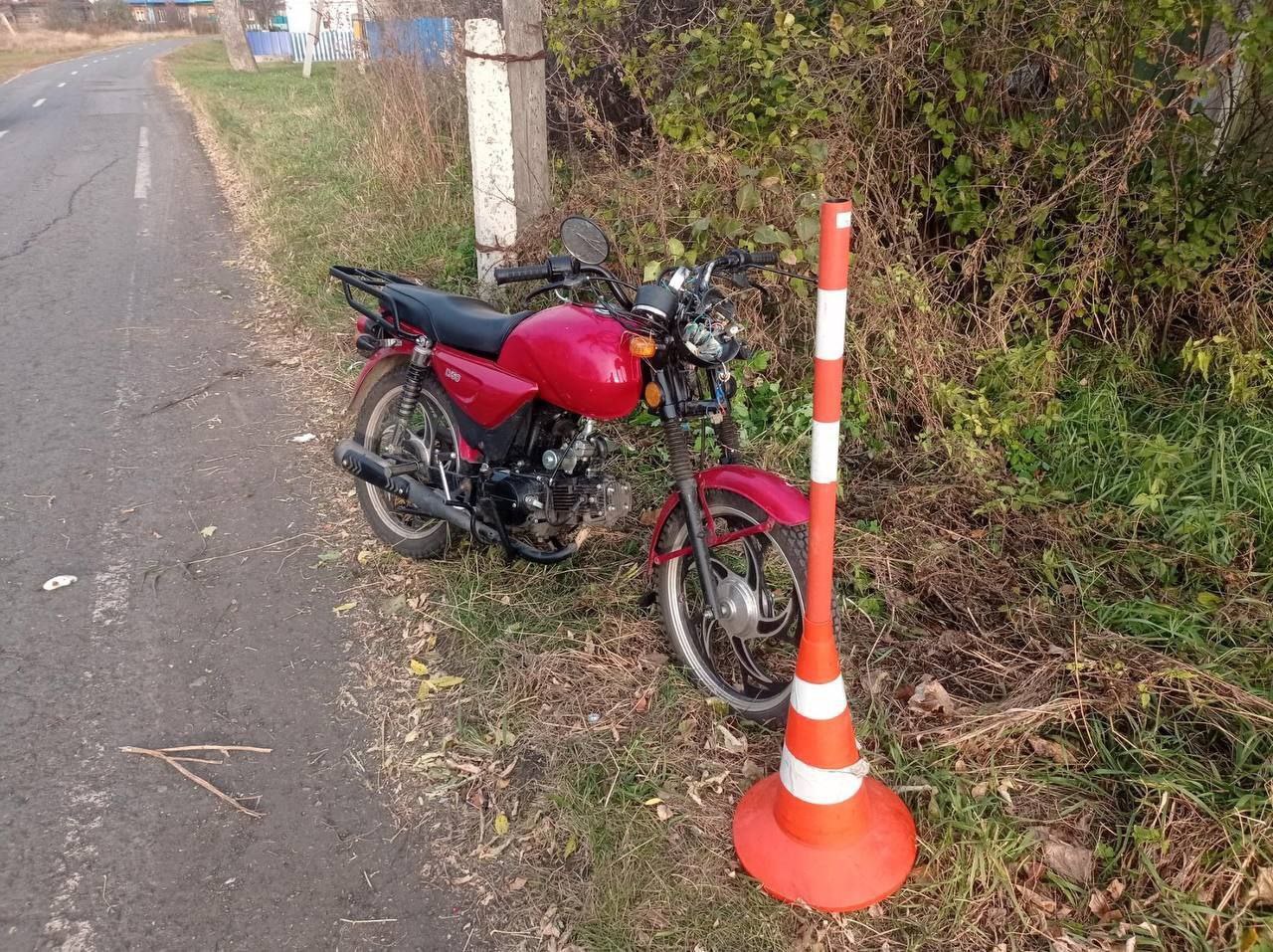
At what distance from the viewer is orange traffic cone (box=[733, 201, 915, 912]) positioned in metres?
2.44

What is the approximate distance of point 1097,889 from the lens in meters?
2.43

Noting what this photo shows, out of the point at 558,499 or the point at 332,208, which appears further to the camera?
the point at 332,208

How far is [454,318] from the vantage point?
12.2 feet

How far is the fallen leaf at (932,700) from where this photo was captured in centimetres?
300

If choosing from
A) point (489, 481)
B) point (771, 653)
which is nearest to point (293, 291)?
point (489, 481)

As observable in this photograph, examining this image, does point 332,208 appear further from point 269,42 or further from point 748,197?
point 269,42

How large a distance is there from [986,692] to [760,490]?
1.04m

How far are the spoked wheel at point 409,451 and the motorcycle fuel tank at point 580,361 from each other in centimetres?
61

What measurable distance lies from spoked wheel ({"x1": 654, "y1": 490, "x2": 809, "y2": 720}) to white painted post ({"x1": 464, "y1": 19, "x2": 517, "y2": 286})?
3094 millimetres

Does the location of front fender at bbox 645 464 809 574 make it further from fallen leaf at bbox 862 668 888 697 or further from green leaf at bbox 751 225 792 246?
green leaf at bbox 751 225 792 246

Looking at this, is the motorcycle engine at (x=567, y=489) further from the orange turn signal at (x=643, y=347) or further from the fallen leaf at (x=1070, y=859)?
the fallen leaf at (x=1070, y=859)

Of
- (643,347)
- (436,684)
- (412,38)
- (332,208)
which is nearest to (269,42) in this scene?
(332,208)

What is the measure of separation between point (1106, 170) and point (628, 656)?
2981 millimetres

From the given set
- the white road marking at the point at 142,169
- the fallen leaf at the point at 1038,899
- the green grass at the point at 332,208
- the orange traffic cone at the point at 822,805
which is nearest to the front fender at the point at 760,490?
the orange traffic cone at the point at 822,805
